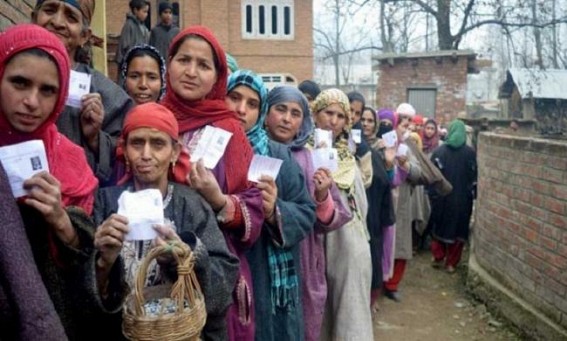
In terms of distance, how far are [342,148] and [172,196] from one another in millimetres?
2065

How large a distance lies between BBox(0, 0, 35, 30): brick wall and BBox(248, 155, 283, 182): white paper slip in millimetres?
1381

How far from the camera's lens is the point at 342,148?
3.93 m

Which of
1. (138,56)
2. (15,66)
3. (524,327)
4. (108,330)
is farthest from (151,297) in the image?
(524,327)

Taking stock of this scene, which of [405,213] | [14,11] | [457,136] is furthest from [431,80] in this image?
[14,11]

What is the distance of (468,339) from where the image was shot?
17.6 feet

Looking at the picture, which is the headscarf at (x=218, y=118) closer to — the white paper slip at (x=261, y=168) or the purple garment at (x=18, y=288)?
the white paper slip at (x=261, y=168)

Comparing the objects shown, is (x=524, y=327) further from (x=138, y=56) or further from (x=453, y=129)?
(x=138, y=56)

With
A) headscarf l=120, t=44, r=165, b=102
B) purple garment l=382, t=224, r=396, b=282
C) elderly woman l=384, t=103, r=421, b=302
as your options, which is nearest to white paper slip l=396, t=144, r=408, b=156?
elderly woman l=384, t=103, r=421, b=302

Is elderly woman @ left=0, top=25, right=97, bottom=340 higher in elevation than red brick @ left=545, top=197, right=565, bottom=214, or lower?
higher

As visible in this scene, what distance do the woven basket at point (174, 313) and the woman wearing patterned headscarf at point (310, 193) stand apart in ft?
4.45

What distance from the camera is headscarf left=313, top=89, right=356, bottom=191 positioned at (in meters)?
3.68

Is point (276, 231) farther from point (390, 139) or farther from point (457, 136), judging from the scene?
point (457, 136)

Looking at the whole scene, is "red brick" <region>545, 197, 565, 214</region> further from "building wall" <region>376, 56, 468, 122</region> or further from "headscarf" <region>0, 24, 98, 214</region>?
"building wall" <region>376, 56, 468, 122</region>

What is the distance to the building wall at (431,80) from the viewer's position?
1822 centimetres
